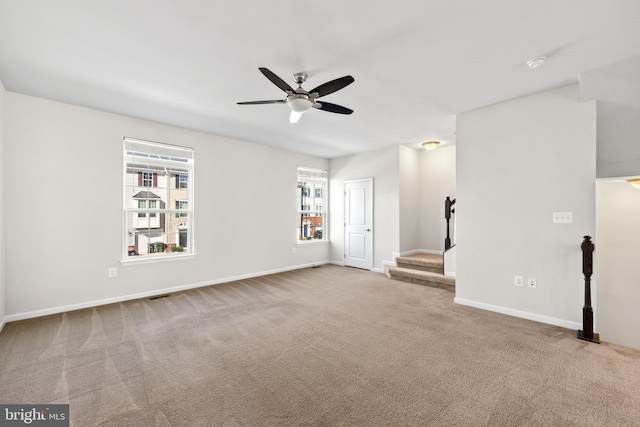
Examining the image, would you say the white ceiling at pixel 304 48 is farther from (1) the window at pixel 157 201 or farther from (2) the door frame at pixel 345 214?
(2) the door frame at pixel 345 214

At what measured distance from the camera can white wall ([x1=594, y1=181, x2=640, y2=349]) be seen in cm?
329

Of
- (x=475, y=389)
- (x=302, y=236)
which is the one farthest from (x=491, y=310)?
(x=302, y=236)

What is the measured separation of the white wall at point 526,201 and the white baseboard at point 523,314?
0.01m

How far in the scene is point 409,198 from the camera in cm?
626

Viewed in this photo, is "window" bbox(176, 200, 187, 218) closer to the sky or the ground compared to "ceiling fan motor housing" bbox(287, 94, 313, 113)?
closer to the ground

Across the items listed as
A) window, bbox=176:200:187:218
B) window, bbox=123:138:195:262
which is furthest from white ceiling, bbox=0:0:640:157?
window, bbox=176:200:187:218

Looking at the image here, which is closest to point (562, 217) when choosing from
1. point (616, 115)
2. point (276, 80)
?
point (616, 115)

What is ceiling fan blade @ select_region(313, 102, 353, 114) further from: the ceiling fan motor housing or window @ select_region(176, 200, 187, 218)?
window @ select_region(176, 200, 187, 218)

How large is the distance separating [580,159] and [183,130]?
566cm

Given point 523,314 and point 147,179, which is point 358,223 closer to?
point 523,314

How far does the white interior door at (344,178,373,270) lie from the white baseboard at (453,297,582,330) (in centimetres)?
254

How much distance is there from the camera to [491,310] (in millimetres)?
3754

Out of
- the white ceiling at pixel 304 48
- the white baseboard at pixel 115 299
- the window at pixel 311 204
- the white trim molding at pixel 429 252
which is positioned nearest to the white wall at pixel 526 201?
the white ceiling at pixel 304 48

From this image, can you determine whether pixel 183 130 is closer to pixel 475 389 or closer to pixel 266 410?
pixel 266 410
